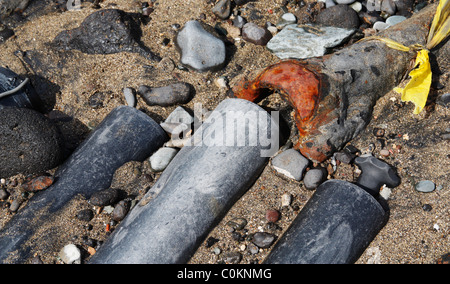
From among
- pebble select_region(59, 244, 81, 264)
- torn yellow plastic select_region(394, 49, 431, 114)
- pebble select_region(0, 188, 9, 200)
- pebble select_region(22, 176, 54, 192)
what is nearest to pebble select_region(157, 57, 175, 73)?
pebble select_region(22, 176, 54, 192)

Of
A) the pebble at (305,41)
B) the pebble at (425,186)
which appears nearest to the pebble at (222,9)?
the pebble at (305,41)

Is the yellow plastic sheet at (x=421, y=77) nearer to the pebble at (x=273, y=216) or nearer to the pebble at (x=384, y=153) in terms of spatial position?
the pebble at (x=384, y=153)

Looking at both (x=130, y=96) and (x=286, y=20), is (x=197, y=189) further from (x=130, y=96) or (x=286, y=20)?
(x=286, y=20)

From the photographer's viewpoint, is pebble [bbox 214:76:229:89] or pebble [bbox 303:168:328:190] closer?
pebble [bbox 303:168:328:190]

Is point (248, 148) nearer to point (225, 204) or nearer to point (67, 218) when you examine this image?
point (225, 204)

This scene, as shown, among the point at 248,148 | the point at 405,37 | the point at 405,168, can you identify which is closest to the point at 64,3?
the point at 248,148

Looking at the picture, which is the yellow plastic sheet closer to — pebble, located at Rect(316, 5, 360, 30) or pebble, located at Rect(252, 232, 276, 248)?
pebble, located at Rect(316, 5, 360, 30)

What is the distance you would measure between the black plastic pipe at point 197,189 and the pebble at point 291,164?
0.10m

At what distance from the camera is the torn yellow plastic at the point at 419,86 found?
11.7 ft

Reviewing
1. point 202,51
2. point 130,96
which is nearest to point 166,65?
point 202,51

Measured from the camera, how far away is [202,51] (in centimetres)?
410

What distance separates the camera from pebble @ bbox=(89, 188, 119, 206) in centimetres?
325

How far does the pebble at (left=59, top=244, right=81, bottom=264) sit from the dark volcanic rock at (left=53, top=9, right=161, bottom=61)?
2029mm

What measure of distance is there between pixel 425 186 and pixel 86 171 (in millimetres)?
2585
